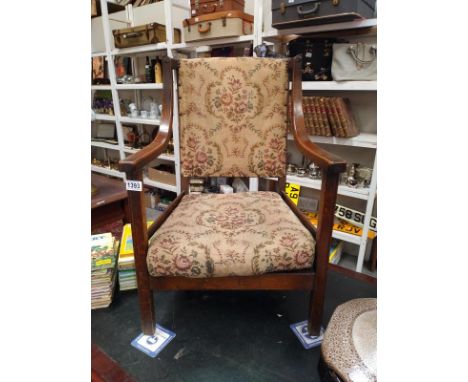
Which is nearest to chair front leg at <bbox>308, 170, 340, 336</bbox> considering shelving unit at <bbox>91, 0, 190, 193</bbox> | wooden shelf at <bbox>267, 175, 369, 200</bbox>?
wooden shelf at <bbox>267, 175, 369, 200</bbox>

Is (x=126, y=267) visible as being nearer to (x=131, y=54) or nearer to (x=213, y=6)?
(x=213, y=6)

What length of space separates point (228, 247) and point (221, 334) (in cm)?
41

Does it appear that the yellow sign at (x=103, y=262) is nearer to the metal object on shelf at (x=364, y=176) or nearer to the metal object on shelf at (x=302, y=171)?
the metal object on shelf at (x=302, y=171)

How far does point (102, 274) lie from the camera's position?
1105 mm

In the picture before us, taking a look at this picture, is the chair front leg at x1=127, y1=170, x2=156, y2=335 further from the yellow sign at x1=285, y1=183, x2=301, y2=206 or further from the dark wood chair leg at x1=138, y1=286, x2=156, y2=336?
the yellow sign at x1=285, y1=183, x2=301, y2=206

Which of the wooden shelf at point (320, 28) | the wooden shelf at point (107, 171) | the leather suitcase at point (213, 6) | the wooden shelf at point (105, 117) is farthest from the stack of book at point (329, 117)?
the wooden shelf at point (107, 171)

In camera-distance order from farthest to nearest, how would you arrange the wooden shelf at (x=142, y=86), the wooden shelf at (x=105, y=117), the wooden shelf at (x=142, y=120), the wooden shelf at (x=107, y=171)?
the wooden shelf at (x=107, y=171), the wooden shelf at (x=105, y=117), the wooden shelf at (x=142, y=120), the wooden shelf at (x=142, y=86)

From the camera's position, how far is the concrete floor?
89cm

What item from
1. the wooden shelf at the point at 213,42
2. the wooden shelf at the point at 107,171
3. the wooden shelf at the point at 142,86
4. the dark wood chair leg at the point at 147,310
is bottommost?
the dark wood chair leg at the point at 147,310

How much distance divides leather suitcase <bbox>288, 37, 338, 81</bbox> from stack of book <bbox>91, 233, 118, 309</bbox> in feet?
4.09

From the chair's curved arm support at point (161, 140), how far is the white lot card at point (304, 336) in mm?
769

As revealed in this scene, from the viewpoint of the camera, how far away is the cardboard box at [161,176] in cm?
229

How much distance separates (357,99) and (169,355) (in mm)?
1567

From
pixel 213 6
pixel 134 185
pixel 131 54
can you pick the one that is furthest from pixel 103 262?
pixel 131 54
